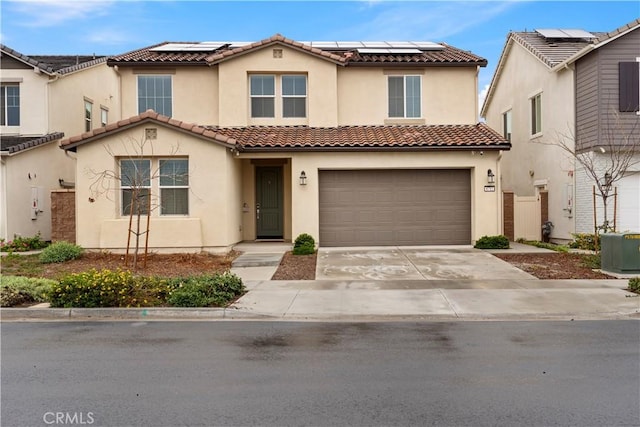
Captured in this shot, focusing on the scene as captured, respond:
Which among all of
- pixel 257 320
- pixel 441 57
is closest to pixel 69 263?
pixel 257 320

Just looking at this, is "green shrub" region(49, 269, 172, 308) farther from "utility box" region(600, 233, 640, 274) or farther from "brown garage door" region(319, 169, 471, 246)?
"utility box" region(600, 233, 640, 274)

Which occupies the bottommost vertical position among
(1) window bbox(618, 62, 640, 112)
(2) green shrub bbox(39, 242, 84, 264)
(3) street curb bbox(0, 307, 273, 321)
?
(3) street curb bbox(0, 307, 273, 321)

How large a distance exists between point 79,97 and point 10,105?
282cm

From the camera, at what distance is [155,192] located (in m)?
15.3

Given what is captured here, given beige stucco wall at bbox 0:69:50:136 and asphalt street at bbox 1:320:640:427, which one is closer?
asphalt street at bbox 1:320:640:427

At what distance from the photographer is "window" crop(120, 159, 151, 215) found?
49.6 feet

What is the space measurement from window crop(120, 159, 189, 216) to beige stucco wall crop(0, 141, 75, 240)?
4413mm

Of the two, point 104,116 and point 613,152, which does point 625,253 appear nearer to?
point 613,152

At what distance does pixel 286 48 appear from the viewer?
18359 mm

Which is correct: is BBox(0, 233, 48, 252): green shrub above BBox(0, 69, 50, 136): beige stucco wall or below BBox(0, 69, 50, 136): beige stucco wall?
below

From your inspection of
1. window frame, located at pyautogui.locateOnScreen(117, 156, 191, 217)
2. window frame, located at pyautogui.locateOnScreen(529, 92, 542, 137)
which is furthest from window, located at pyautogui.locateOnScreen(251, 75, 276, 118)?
window frame, located at pyautogui.locateOnScreen(529, 92, 542, 137)

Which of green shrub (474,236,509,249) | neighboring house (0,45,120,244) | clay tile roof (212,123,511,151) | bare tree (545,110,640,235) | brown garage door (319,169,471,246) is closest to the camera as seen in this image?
bare tree (545,110,640,235)

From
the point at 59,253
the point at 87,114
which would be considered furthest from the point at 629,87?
the point at 87,114

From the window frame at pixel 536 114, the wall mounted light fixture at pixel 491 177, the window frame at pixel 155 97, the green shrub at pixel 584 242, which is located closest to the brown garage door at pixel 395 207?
the wall mounted light fixture at pixel 491 177
